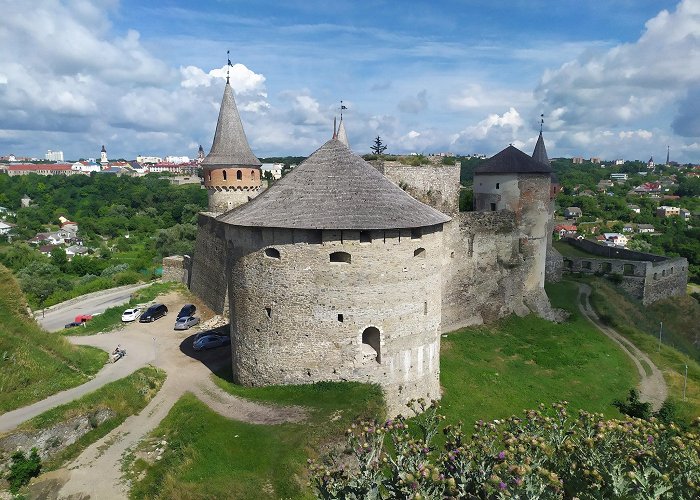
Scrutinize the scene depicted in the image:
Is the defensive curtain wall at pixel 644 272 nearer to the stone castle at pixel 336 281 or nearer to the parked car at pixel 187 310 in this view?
the stone castle at pixel 336 281

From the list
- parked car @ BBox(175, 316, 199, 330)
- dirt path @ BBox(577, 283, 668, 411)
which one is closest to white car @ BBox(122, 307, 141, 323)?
parked car @ BBox(175, 316, 199, 330)

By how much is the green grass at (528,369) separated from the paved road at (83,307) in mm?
24308

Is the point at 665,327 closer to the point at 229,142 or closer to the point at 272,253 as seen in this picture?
the point at 272,253

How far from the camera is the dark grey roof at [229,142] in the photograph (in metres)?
36.1

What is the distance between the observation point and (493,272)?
29.7 meters

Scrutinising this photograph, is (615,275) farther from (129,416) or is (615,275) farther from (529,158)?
(129,416)

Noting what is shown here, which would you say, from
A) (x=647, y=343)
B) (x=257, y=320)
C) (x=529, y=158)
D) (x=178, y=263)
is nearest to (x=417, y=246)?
(x=257, y=320)

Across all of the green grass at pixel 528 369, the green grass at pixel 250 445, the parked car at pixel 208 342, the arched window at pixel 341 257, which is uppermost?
the arched window at pixel 341 257

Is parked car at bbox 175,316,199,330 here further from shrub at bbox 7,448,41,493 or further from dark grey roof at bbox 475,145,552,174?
dark grey roof at bbox 475,145,552,174

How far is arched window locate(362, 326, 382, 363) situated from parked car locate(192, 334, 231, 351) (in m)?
9.56

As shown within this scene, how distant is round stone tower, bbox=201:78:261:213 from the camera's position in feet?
119

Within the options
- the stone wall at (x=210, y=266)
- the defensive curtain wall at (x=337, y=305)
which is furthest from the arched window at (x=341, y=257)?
the stone wall at (x=210, y=266)

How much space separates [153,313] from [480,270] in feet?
64.8

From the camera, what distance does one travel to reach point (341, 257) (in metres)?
16.5
